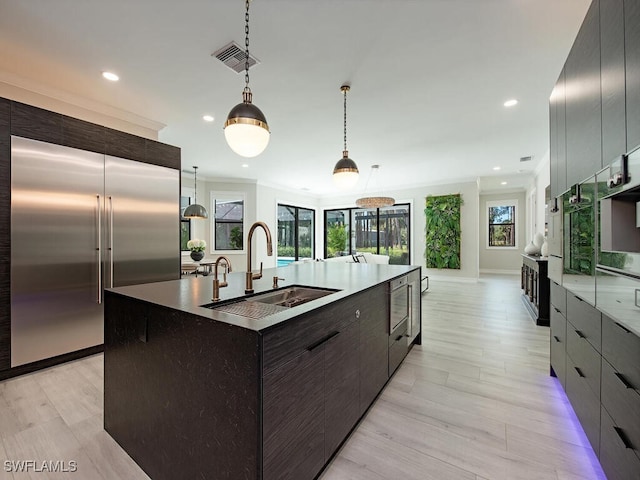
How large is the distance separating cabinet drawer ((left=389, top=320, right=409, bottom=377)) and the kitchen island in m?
0.50

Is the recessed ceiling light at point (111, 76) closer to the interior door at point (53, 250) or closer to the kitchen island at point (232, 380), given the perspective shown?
the interior door at point (53, 250)

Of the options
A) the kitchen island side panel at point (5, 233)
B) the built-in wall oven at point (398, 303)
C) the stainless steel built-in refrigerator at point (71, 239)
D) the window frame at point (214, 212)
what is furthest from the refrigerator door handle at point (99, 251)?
the window frame at point (214, 212)

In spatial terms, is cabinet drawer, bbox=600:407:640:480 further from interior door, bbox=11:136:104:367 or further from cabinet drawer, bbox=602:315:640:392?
interior door, bbox=11:136:104:367

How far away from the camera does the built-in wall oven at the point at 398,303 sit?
2262 mm

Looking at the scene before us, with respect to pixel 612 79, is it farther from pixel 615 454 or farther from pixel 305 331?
pixel 305 331

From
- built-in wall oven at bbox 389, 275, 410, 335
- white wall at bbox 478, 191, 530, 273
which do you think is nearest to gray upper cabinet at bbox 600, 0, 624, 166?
built-in wall oven at bbox 389, 275, 410, 335

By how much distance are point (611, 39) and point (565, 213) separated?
3.59 feet

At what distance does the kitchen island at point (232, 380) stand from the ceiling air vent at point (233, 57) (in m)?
1.99

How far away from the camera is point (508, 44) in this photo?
2.38 metres

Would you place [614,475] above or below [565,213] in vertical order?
below

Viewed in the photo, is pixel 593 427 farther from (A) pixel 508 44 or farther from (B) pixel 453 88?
(B) pixel 453 88

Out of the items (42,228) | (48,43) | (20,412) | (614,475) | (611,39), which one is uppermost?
(48,43)

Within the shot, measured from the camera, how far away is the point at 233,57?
250 cm

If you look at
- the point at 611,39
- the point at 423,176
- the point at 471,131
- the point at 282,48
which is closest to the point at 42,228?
the point at 282,48
